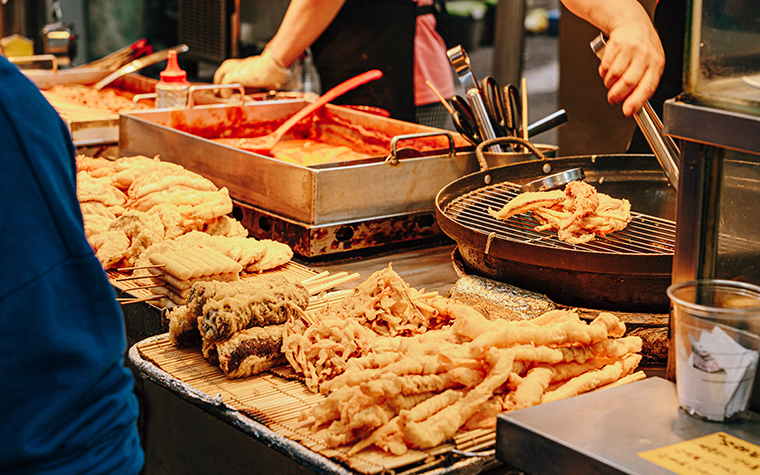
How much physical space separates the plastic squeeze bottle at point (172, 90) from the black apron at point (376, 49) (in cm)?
97

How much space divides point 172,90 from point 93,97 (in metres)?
1.01

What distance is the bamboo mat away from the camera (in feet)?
4.25

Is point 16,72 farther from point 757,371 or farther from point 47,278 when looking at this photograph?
point 757,371

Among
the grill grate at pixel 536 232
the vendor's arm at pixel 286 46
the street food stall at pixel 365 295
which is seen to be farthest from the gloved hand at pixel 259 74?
the grill grate at pixel 536 232

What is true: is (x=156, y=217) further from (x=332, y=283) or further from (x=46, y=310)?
(x=46, y=310)

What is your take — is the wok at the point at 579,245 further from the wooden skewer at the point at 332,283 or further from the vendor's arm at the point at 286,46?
the vendor's arm at the point at 286,46

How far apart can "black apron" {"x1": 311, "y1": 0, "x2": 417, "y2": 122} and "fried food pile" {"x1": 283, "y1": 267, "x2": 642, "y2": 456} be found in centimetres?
275

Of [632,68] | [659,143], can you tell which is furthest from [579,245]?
[632,68]

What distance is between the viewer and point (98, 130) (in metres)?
3.60

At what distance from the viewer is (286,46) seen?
13.0ft

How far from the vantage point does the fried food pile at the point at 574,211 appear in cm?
194

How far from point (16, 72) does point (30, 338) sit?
372mm

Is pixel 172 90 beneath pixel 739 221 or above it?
above

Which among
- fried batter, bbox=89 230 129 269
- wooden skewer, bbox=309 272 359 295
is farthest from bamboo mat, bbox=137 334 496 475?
fried batter, bbox=89 230 129 269
